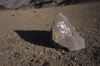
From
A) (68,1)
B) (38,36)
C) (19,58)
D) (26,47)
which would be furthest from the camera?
(68,1)

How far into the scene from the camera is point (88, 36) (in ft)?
14.0

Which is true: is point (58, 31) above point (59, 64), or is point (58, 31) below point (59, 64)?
above

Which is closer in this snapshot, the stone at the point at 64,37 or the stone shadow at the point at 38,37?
the stone at the point at 64,37

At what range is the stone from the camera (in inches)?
136

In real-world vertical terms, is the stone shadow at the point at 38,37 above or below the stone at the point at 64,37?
below

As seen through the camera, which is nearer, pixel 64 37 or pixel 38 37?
pixel 64 37

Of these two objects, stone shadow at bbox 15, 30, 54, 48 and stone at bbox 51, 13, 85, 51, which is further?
stone shadow at bbox 15, 30, 54, 48

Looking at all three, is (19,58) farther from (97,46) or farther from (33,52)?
(97,46)

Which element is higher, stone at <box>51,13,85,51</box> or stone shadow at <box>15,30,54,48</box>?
stone at <box>51,13,85,51</box>

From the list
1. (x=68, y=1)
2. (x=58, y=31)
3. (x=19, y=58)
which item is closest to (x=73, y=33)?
(x=58, y=31)

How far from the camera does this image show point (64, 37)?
11.8 feet

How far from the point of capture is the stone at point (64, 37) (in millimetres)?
3451

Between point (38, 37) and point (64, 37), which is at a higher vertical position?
point (64, 37)

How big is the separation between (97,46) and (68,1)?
14115 mm
